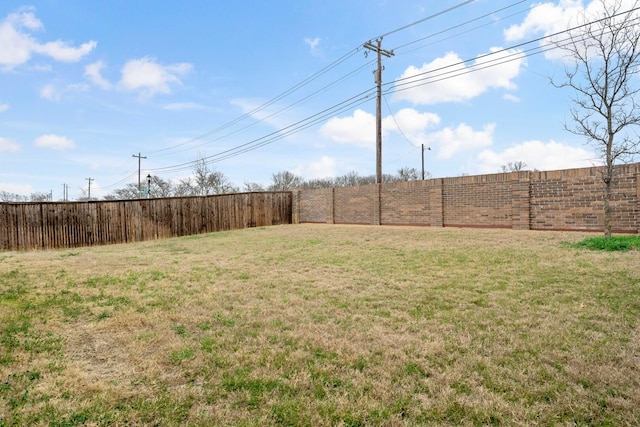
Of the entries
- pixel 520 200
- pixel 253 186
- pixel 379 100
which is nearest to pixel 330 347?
pixel 520 200

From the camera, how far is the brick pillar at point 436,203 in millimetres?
13031

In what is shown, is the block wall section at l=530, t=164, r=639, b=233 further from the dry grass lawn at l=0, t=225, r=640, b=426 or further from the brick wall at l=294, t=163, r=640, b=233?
the dry grass lawn at l=0, t=225, r=640, b=426

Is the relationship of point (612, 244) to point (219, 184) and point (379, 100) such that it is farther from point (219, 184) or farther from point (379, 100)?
point (219, 184)

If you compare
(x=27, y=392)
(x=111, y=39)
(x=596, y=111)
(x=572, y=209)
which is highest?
(x=111, y=39)

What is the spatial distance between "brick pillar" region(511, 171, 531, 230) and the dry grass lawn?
4.96 meters

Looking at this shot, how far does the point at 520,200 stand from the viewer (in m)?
10.7

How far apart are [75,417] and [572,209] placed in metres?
11.6

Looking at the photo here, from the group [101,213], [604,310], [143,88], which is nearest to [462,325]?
[604,310]

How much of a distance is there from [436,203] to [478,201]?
5.39ft

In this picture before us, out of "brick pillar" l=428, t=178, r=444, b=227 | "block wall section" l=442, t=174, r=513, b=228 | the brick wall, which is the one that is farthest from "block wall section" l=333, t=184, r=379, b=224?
"block wall section" l=442, t=174, r=513, b=228

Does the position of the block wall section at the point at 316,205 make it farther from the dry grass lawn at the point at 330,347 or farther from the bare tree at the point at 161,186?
Result: the bare tree at the point at 161,186

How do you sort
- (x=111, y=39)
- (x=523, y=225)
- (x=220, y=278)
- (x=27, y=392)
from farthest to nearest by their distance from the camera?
(x=111, y=39) → (x=523, y=225) → (x=220, y=278) → (x=27, y=392)

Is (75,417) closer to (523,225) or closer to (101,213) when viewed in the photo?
(523,225)

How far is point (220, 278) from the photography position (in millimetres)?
5734
